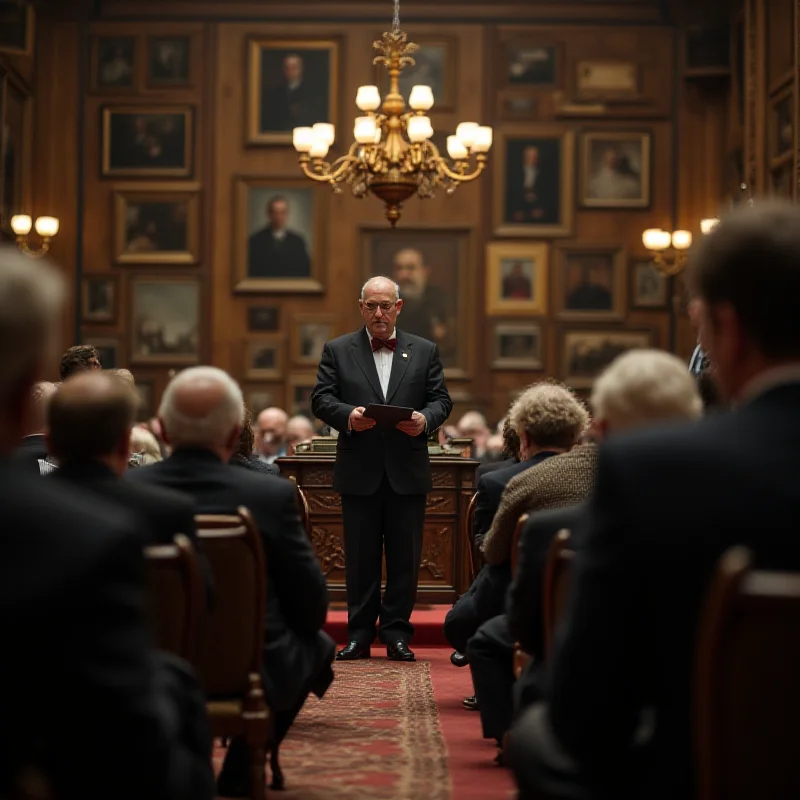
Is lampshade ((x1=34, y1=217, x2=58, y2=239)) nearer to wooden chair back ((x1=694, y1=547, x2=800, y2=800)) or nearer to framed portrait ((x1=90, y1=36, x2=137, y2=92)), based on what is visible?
framed portrait ((x1=90, y1=36, x2=137, y2=92))

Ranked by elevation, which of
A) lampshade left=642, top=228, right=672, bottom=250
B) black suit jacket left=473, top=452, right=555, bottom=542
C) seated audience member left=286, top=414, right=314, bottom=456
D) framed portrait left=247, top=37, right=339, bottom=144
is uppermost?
framed portrait left=247, top=37, right=339, bottom=144

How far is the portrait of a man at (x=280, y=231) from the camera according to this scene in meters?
16.0

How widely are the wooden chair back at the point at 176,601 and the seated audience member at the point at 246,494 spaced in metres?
0.69

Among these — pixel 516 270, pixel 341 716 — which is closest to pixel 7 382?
pixel 341 716

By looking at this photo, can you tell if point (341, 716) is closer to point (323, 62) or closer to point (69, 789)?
point (69, 789)

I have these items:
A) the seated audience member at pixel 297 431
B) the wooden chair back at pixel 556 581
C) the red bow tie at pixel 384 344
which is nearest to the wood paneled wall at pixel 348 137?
the seated audience member at pixel 297 431

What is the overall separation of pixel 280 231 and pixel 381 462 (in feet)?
28.6

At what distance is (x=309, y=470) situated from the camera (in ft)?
30.7

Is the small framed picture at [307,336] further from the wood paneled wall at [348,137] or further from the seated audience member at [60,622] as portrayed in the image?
the seated audience member at [60,622]

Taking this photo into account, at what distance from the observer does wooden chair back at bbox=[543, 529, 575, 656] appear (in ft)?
10.5

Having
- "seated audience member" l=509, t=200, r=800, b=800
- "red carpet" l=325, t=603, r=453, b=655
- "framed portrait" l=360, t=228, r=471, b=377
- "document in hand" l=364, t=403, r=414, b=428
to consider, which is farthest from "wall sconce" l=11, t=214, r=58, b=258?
"seated audience member" l=509, t=200, r=800, b=800

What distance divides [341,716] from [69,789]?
13.7 ft

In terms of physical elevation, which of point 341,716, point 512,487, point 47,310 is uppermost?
point 47,310

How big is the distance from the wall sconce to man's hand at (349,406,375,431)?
7.79m
